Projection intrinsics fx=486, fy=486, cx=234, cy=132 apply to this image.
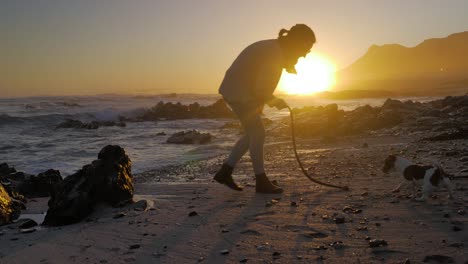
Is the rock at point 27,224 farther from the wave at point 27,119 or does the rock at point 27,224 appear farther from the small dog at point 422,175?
the wave at point 27,119

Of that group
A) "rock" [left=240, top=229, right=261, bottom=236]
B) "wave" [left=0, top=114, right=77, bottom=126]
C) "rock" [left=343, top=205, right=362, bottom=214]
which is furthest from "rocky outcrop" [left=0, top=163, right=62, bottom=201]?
"wave" [left=0, top=114, right=77, bottom=126]

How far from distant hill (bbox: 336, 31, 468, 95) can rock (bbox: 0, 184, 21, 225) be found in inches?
3663

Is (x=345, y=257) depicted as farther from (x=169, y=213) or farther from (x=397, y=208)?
(x=169, y=213)

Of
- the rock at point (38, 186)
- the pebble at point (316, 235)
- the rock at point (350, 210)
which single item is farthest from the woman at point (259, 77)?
the rock at point (38, 186)

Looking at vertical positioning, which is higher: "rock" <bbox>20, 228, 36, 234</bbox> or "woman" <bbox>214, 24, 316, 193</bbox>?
"woman" <bbox>214, 24, 316, 193</bbox>

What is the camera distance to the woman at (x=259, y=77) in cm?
596

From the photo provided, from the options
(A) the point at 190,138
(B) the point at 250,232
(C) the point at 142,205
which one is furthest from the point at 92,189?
(A) the point at 190,138

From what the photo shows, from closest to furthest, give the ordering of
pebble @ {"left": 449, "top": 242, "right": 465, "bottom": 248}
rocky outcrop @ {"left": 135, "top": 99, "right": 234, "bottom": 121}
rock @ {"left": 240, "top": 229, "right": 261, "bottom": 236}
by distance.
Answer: pebble @ {"left": 449, "top": 242, "right": 465, "bottom": 248}
rock @ {"left": 240, "top": 229, "right": 261, "bottom": 236}
rocky outcrop @ {"left": 135, "top": 99, "right": 234, "bottom": 121}

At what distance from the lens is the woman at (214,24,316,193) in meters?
5.96

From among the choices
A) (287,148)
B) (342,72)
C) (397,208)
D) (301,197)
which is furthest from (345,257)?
(342,72)

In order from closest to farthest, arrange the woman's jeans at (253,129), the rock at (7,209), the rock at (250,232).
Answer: the rock at (250,232)
the rock at (7,209)
the woman's jeans at (253,129)

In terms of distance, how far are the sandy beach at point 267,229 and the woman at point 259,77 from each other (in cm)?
71

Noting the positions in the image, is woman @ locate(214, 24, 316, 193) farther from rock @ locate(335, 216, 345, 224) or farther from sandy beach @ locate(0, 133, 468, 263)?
rock @ locate(335, 216, 345, 224)

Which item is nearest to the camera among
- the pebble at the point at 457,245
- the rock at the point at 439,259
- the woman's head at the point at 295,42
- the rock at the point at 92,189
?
the rock at the point at 439,259
